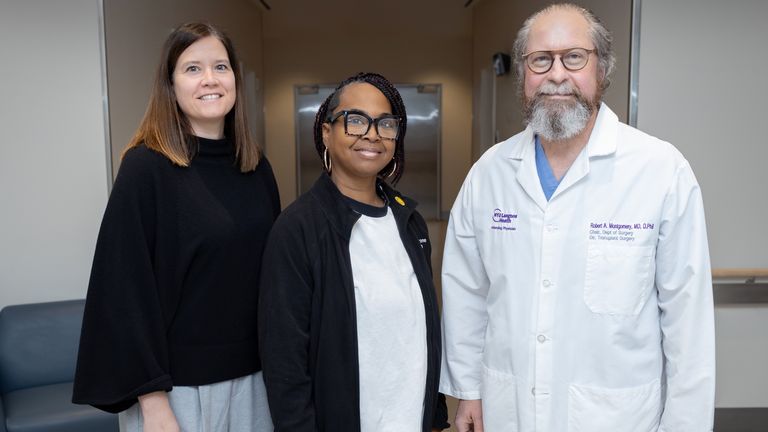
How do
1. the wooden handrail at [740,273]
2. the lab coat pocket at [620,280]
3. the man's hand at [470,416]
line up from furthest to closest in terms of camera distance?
1. the wooden handrail at [740,273]
2. the man's hand at [470,416]
3. the lab coat pocket at [620,280]

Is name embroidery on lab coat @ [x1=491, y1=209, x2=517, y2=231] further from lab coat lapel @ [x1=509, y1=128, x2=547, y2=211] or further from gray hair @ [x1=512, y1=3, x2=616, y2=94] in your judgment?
gray hair @ [x1=512, y1=3, x2=616, y2=94]

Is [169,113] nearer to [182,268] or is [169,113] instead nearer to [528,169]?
[182,268]

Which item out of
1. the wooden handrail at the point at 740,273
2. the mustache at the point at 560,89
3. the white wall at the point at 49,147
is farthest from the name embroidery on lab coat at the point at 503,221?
the white wall at the point at 49,147

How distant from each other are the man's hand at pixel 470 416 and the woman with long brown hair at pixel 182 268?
2.06 ft

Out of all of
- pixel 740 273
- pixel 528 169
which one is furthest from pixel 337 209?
pixel 740 273

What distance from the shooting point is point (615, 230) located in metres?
1.72

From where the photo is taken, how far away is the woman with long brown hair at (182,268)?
1634mm

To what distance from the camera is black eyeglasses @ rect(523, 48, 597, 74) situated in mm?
1732

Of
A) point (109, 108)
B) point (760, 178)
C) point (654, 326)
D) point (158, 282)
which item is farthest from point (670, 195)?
point (109, 108)

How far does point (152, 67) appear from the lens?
442cm

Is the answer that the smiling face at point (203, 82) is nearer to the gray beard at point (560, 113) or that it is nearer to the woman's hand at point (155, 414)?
the woman's hand at point (155, 414)

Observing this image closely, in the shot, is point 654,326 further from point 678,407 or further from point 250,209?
point 250,209

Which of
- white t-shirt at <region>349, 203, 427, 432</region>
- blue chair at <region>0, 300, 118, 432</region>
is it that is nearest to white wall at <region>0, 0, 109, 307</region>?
blue chair at <region>0, 300, 118, 432</region>

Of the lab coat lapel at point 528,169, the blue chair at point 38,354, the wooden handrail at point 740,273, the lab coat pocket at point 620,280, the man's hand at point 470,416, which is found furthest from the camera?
the wooden handrail at point 740,273
